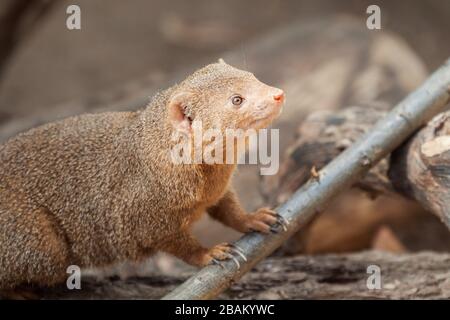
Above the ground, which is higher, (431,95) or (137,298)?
(431,95)

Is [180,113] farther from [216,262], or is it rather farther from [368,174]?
[368,174]

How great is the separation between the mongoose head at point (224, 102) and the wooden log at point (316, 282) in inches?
38.9

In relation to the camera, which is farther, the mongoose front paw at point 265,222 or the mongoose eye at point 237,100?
the mongoose front paw at point 265,222

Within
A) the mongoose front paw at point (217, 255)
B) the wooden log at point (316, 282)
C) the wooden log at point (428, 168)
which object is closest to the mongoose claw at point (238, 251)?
the mongoose front paw at point (217, 255)

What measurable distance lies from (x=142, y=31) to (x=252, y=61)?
2814 mm

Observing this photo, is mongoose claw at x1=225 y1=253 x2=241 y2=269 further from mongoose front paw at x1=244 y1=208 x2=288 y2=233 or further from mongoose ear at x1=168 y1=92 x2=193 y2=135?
mongoose ear at x1=168 y1=92 x2=193 y2=135

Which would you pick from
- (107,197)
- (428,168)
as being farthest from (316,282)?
(107,197)

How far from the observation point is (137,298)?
10.7ft

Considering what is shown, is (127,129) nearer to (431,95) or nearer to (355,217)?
(431,95)

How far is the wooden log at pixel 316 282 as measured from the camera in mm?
3189

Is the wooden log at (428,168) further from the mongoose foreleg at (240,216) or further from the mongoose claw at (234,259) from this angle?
the mongoose claw at (234,259)

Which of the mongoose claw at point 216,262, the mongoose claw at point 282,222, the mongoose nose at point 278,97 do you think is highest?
the mongoose nose at point 278,97
